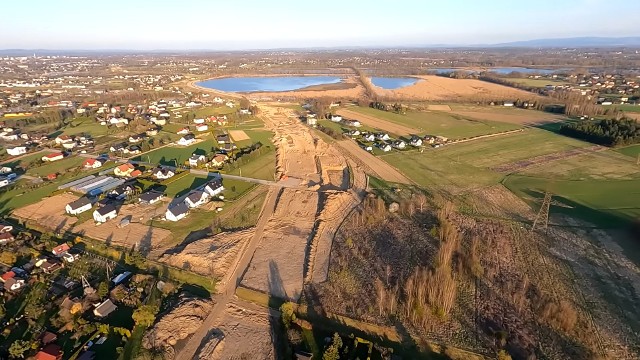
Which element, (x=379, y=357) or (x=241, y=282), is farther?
(x=241, y=282)

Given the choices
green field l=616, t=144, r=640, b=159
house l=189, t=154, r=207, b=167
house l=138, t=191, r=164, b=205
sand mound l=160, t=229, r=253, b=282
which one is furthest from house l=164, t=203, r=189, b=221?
green field l=616, t=144, r=640, b=159

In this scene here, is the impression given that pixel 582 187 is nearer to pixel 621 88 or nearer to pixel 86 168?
pixel 86 168

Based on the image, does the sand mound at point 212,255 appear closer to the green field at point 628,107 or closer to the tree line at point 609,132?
the tree line at point 609,132

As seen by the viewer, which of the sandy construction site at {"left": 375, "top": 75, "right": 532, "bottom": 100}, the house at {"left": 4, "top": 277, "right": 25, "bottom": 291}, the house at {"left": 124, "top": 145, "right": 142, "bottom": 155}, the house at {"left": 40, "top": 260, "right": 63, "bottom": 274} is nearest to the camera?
the house at {"left": 4, "top": 277, "right": 25, "bottom": 291}

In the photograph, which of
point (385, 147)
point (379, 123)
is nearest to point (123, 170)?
point (385, 147)

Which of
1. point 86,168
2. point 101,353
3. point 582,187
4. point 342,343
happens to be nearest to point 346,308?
point 342,343

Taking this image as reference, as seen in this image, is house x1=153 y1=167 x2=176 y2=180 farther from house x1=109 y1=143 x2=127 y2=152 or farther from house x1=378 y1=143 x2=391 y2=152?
house x1=378 y1=143 x2=391 y2=152
